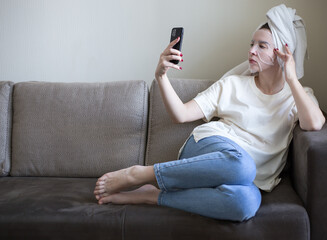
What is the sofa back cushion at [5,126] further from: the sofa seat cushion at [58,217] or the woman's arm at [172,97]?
the woman's arm at [172,97]

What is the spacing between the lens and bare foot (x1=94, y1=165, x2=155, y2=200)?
60.4 inches

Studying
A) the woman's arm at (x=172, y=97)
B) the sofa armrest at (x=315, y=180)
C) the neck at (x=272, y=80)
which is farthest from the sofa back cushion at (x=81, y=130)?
the sofa armrest at (x=315, y=180)

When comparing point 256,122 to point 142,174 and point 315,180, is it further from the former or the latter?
point 142,174

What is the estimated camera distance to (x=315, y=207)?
140cm

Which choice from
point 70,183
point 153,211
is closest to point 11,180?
point 70,183

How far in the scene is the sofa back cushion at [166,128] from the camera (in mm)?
1907

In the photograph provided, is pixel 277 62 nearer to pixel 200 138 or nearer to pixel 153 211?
pixel 200 138

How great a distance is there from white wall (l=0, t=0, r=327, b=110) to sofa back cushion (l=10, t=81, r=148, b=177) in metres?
0.33

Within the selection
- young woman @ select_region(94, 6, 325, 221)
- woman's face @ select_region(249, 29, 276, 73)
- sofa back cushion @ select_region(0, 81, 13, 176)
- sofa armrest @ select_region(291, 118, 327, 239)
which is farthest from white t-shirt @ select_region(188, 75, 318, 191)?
sofa back cushion @ select_region(0, 81, 13, 176)

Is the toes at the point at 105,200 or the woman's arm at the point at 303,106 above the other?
the woman's arm at the point at 303,106

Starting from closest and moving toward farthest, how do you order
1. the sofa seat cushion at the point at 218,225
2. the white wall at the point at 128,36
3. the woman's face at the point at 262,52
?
the sofa seat cushion at the point at 218,225
the woman's face at the point at 262,52
the white wall at the point at 128,36

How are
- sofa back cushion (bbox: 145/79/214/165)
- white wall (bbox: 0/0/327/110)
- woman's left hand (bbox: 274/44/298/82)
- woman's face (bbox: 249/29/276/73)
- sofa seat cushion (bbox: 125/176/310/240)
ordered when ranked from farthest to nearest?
white wall (bbox: 0/0/327/110) → sofa back cushion (bbox: 145/79/214/165) → woman's face (bbox: 249/29/276/73) → woman's left hand (bbox: 274/44/298/82) → sofa seat cushion (bbox: 125/176/310/240)

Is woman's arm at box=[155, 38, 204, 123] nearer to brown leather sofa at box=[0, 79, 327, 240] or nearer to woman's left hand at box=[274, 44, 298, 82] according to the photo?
brown leather sofa at box=[0, 79, 327, 240]

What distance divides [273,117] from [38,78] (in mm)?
1450
